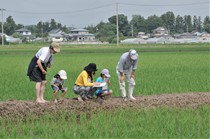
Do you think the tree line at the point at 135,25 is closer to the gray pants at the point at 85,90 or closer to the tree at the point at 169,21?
the tree at the point at 169,21

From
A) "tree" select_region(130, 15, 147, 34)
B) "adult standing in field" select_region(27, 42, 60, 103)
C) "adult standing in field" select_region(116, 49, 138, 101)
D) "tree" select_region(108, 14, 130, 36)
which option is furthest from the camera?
"tree" select_region(130, 15, 147, 34)

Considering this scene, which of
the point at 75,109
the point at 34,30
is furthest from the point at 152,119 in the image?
the point at 34,30

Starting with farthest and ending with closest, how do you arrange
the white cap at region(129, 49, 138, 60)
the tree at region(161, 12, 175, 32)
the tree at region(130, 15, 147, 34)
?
the tree at region(161, 12, 175, 32)
the tree at region(130, 15, 147, 34)
the white cap at region(129, 49, 138, 60)

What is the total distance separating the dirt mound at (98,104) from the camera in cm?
748

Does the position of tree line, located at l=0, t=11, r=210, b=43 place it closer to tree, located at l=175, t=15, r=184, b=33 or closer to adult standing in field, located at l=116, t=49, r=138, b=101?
tree, located at l=175, t=15, r=184, b=33

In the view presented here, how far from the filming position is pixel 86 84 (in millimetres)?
7992

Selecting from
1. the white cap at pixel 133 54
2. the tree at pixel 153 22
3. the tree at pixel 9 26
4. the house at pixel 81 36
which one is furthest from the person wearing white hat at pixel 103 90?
the tree at pixel 153 22

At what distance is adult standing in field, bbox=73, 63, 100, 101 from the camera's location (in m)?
8.05

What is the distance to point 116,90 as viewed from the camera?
1083 cm

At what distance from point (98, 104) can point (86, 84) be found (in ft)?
1.39

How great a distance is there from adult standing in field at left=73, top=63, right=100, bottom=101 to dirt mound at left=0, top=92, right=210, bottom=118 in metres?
0.17

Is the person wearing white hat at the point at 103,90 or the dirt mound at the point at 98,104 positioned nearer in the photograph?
the dirt mound at the point at 98,104

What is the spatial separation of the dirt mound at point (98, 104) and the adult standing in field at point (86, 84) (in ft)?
0.55

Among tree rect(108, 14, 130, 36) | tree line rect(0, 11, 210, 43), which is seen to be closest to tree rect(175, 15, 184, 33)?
tree line rect(0, 11, 210, 43)
